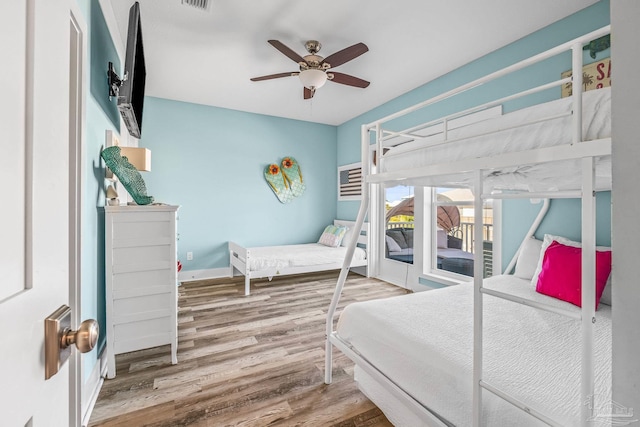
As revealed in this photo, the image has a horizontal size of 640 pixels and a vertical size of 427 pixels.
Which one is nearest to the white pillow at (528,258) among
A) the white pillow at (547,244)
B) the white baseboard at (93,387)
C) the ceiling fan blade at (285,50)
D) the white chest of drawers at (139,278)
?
the white pillow at (547,244)

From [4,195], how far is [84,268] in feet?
4.87

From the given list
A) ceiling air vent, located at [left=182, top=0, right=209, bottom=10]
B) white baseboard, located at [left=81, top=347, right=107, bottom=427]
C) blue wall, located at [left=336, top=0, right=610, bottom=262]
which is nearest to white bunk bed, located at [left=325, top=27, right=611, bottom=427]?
blue wall, located at [left=336, top=0, right=610, bottom=262]

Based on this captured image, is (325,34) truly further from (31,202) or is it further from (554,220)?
(31,202)

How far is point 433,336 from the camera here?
4.41 feet

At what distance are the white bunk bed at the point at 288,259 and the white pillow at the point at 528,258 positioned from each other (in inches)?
61.2

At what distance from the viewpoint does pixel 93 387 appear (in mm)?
1698

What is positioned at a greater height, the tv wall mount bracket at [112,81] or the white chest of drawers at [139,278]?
the tv wall mount bracket at [112,81]

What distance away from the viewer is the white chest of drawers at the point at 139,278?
6.16 ft

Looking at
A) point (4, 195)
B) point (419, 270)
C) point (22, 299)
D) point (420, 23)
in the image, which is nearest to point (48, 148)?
point (4, 195)

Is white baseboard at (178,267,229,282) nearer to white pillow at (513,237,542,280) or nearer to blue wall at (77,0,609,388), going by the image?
blue wall at (77,0,609,388)

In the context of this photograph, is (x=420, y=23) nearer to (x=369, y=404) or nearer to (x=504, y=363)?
(x=504, y=363)

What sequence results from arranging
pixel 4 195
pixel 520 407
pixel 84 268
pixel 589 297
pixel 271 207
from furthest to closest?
pixel 271 207
pixel 84 268
pixel 520 407
pixel 589 297
pixel 4 195

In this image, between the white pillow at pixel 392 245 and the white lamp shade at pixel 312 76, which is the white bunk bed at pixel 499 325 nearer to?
the white lamp shade at pixel 312 76

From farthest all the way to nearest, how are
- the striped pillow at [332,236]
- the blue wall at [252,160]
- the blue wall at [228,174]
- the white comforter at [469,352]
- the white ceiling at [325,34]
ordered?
1. the striped pillow at [332,236]
2. the blue wall at [228,174]
3. the blue wall at [252,160]
4. the white ceiling at [325,34]
5. the white comforter at [469,352]
